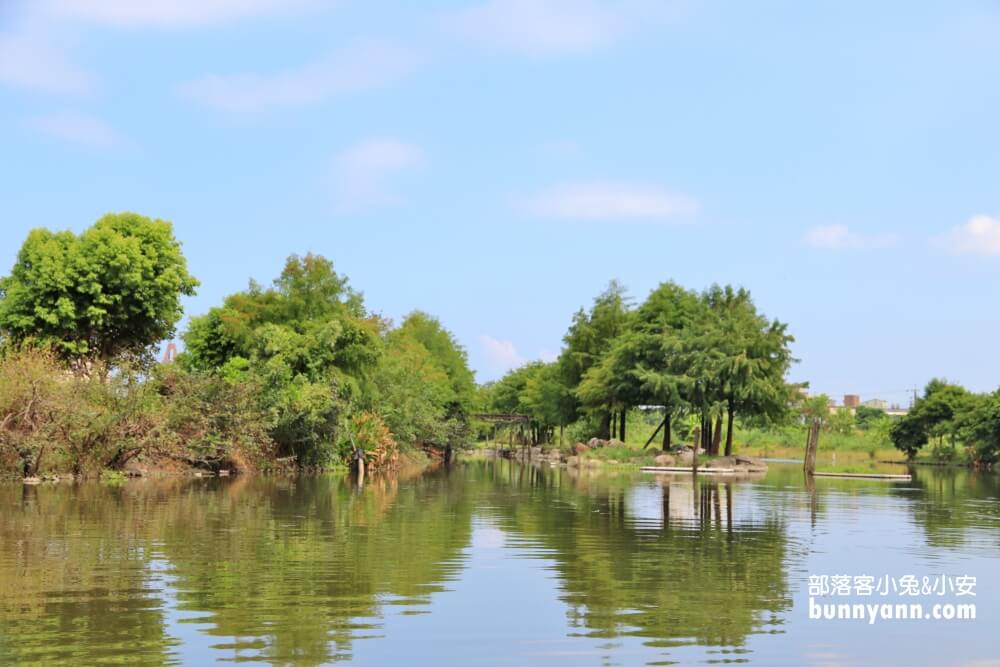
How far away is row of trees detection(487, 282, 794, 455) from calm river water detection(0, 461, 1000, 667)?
30.5 metres

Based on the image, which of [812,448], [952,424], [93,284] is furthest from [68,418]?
[952,424]

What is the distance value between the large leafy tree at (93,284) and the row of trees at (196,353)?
0.06 meters

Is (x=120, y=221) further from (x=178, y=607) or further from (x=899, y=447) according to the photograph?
(x=899, y=447)

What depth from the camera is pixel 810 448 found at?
156ft

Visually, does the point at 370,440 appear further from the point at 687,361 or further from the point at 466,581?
the point at 466,581

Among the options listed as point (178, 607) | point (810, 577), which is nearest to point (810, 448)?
point (810, 577)

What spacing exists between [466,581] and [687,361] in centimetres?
4642

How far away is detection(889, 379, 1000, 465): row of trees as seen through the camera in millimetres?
68375

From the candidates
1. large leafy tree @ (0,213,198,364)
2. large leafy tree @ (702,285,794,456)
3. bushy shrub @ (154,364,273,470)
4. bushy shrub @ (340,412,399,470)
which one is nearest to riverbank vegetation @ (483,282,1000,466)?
large leafy tree @ (702,285,794,456)

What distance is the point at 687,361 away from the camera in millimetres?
58719

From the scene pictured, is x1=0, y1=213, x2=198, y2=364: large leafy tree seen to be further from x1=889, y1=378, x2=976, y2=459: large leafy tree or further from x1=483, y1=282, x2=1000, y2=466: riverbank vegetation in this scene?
x1=889, y1=378, x2=976, y2=459: large leafy tree

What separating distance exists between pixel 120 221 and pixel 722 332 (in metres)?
Result: 30.8

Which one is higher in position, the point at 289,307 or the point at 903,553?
the point at 289,307

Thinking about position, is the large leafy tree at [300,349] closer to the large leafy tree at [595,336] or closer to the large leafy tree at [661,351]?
the large leafy tree at [661,351]
